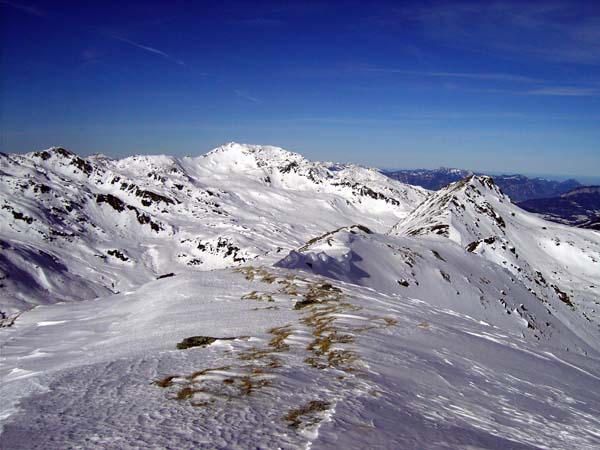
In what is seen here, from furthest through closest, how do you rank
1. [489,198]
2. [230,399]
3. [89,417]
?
[489,198] < [230,399] < [89,417]

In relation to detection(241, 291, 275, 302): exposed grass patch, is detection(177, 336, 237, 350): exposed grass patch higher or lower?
higher

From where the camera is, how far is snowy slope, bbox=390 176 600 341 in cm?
7762

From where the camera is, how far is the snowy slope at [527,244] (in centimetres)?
7762

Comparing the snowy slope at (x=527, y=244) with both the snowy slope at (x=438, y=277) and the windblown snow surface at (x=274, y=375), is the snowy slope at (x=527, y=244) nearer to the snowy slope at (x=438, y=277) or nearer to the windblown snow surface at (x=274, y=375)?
the snowy slope at (x=438, y=277)

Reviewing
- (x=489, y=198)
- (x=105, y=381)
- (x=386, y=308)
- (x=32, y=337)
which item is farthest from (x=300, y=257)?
(x=489, y=198)

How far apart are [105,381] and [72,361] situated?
187 inches

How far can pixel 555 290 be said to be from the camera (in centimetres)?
8081

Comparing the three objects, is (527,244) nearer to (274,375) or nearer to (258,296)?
(258,296)

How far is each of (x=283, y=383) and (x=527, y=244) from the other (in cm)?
11223

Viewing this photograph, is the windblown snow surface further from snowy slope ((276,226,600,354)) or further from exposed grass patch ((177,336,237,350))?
snowy slope ((276,226,600,354))

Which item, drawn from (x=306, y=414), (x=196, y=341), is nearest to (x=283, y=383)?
(x=306, y=414)

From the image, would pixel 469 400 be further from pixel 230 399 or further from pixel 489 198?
pixel 489 198

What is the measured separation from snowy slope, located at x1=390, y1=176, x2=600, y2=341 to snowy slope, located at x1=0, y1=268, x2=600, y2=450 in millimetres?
62857

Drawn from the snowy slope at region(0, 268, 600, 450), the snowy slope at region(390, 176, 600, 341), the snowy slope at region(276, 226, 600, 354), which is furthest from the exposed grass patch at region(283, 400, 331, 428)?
the snowy slope at region(390, 176, 600, 341)
